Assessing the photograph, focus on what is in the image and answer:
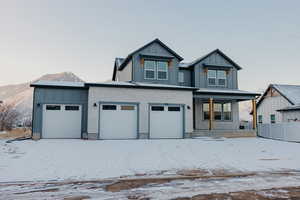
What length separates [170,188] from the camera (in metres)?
4.57

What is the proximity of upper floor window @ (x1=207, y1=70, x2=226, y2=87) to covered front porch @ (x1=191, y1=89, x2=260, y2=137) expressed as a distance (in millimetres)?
1116

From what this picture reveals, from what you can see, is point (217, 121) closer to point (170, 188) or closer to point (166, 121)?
point (166, 121)

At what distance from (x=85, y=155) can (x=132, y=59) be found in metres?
10.1

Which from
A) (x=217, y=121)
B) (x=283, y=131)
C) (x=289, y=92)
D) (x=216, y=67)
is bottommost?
(x=283, y=131)

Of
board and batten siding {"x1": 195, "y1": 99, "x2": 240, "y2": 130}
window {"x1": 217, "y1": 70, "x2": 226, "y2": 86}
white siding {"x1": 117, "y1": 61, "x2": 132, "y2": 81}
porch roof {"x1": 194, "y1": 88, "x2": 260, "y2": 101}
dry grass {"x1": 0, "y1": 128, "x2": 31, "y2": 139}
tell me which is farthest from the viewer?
window {"x1": 217, "y1": 70, "x2": 226, "y2": 86}

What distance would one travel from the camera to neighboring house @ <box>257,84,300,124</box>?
782 inches

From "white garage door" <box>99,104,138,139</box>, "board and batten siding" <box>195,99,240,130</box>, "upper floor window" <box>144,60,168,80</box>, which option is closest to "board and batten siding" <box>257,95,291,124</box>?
"board and batten siding" <box>195,99,240,130</box>

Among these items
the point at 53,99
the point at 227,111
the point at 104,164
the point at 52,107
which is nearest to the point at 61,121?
the point at 52,107

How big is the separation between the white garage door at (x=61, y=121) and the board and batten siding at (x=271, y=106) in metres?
20.3

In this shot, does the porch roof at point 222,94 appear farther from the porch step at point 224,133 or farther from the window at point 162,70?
the window at point 162,70

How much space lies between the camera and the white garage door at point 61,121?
1387cm

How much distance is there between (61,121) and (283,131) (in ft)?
56.5

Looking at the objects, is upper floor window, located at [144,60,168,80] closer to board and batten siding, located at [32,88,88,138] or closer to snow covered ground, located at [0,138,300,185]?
board and batten siding, located at [32,88,88,138]

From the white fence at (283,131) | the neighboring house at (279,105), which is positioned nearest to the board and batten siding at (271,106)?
the neighboring house at (279,105)
